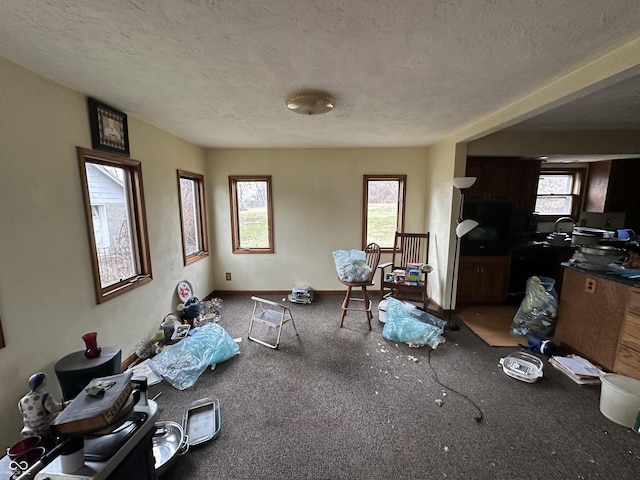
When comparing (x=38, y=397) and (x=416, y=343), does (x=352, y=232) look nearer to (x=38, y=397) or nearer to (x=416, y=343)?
(x=416, y=343)

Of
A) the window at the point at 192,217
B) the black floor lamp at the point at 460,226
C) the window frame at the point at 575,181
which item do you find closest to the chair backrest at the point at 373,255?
the black floor lamp at the point at 460,226

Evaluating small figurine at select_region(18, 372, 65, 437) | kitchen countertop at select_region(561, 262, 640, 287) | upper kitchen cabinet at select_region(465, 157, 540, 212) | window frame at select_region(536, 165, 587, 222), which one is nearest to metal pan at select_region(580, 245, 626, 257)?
kitchen countertop at select_region(561, 262, 640, 287)

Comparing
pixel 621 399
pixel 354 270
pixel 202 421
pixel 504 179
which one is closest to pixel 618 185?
pixel 504 179

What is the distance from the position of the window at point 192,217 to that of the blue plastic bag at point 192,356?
3.94 ft

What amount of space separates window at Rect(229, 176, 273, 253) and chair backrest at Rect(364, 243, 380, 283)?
1552 mm

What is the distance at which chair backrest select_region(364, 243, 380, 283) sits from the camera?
126 inches

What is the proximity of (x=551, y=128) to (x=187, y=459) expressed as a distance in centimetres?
446

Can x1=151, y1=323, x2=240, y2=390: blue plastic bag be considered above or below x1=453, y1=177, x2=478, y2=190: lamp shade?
below

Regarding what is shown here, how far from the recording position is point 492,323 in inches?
123

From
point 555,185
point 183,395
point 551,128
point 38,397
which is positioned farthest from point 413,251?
point 38,397

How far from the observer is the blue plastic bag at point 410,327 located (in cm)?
269

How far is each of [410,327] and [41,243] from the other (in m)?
3.11

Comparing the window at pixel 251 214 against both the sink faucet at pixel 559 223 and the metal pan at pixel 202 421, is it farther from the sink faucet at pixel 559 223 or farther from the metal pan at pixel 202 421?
the sink faucet at pixel 559 223

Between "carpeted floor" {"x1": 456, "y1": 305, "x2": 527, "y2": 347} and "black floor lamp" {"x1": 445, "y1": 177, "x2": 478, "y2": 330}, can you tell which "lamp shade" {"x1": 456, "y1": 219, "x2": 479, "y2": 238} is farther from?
"carpeted floor" {"x1": 456, "y1": 305, "x2": 527, "y2": 347}
